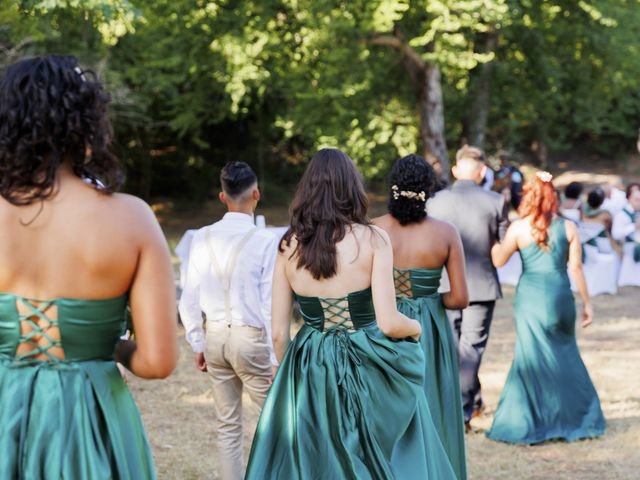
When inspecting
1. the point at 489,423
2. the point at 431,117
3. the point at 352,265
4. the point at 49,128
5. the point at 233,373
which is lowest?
the point at 489,423

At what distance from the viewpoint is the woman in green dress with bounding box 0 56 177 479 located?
2404 millimetres

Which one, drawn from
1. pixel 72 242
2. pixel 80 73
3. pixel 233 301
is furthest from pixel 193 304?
pixel 80 73

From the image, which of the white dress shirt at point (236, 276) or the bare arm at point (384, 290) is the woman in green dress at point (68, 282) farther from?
the white dress shirt at point (236, 276)

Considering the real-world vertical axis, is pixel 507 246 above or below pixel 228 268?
below

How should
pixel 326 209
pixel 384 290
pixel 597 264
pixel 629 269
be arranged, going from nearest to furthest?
pixel 384 290, pixel 326 209, pixel 597 264, pixel 629 269

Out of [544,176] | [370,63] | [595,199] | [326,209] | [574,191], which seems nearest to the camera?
[326,209]

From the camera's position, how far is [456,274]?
17.8 feet

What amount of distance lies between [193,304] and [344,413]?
4.81ft

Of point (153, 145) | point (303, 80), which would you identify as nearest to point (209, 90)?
point (303, 80)

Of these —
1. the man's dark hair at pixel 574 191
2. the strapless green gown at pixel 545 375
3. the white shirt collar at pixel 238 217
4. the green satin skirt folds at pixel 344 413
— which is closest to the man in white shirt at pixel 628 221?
the man's dark hair at pixel 574 191

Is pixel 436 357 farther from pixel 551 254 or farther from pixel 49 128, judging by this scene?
pixel 49 128

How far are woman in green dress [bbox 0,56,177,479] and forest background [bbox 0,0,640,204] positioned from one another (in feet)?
42.6

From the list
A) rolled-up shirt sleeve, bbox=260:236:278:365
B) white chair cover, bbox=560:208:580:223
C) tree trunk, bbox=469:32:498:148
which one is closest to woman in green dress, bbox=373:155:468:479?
rolled-up shirt sleeve, bbox=260:236:278:365

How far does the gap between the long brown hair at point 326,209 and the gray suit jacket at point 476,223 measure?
122 inches
